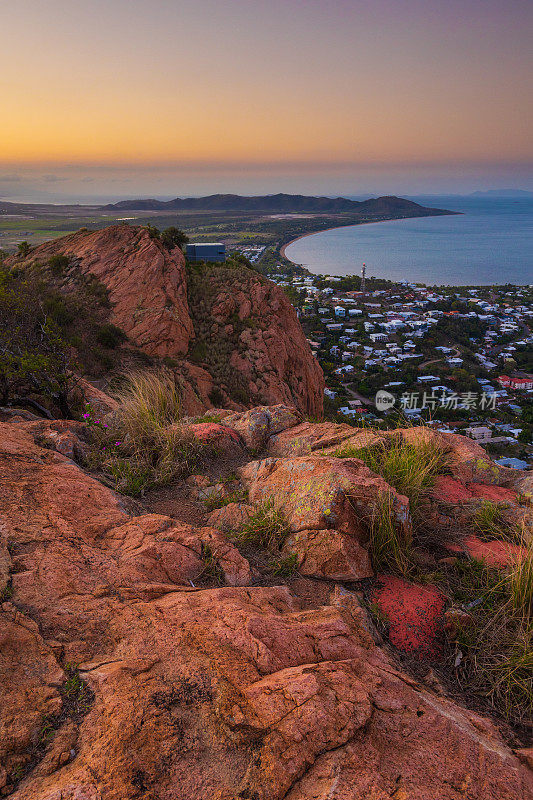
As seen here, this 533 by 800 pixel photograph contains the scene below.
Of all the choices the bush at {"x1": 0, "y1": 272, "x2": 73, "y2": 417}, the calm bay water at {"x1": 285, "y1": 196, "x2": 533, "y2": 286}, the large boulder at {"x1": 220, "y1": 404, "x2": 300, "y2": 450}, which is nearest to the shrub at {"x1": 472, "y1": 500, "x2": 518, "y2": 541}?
the large boulder at {"x1": 220, "y1": 404, "x2": 300, "y2": 450}

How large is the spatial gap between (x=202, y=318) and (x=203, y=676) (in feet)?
72.7

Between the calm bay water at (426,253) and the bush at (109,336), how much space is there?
2959 inches

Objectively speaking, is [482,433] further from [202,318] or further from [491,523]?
[491,523]

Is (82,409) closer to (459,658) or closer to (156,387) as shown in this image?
(156,387)

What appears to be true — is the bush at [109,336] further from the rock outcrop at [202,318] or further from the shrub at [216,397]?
the shrub at [216,397]

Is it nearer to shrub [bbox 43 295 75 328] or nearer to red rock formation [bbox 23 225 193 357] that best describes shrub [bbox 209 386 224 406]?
red rock formation [bbox 23 225 193 357]

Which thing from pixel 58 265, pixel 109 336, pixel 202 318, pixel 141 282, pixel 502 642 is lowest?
pixel 109 336

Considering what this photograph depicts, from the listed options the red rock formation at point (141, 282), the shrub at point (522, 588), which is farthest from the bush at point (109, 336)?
the shrub at point (522, 588)

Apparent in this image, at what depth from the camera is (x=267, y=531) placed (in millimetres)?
3488

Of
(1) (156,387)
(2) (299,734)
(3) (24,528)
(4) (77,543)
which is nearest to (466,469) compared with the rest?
(2) (299,734)

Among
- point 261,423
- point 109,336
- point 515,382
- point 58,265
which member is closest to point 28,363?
point 261,423

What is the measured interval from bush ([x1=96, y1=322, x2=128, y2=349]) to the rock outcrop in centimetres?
73

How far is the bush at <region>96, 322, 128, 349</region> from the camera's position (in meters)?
18.4

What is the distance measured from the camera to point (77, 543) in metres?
2.87
